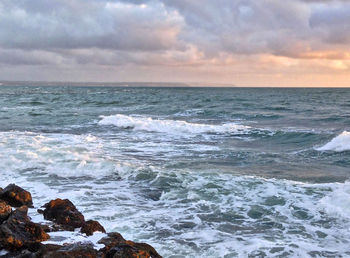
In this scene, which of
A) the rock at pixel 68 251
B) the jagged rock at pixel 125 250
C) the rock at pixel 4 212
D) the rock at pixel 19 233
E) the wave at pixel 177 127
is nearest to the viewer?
the rock at pixel 68 251

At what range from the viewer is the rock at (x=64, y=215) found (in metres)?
5.91

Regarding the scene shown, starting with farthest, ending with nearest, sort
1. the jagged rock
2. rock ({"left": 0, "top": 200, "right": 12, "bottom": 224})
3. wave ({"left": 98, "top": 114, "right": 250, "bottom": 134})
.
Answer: wave ({"left": 98, "top": 114, "right": 250, "bottom": 134})
rock ({"left": 0, "top": 200, "right": 12, "bottom": 224})
the jagged rock

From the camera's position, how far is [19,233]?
4.97 meters

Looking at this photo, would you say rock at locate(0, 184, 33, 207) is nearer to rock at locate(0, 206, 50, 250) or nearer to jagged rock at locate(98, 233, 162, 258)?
rock at locate(0, 206, 50, 250)

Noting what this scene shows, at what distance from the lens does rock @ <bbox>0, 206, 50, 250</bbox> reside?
15.6ft

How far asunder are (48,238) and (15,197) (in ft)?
6.51

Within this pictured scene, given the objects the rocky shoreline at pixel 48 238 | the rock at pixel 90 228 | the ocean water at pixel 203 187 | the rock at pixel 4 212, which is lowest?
the ocean water at pixel 203 187

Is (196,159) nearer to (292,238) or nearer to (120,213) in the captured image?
(120,213)

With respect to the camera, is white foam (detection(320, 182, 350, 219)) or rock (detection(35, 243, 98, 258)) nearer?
rock (detection(35, 243, 98, 258))

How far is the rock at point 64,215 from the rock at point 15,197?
2.70ft


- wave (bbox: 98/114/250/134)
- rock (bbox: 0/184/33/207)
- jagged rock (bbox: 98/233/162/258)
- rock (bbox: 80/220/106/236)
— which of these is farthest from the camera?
wave (bbox: 98/114/250/134)

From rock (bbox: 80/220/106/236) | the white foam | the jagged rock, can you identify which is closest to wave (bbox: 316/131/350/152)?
the white foam

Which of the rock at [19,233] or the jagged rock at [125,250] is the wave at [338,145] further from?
the rock at [19,233]

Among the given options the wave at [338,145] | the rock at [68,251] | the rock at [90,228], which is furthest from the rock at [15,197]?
the wave at [338,145]
